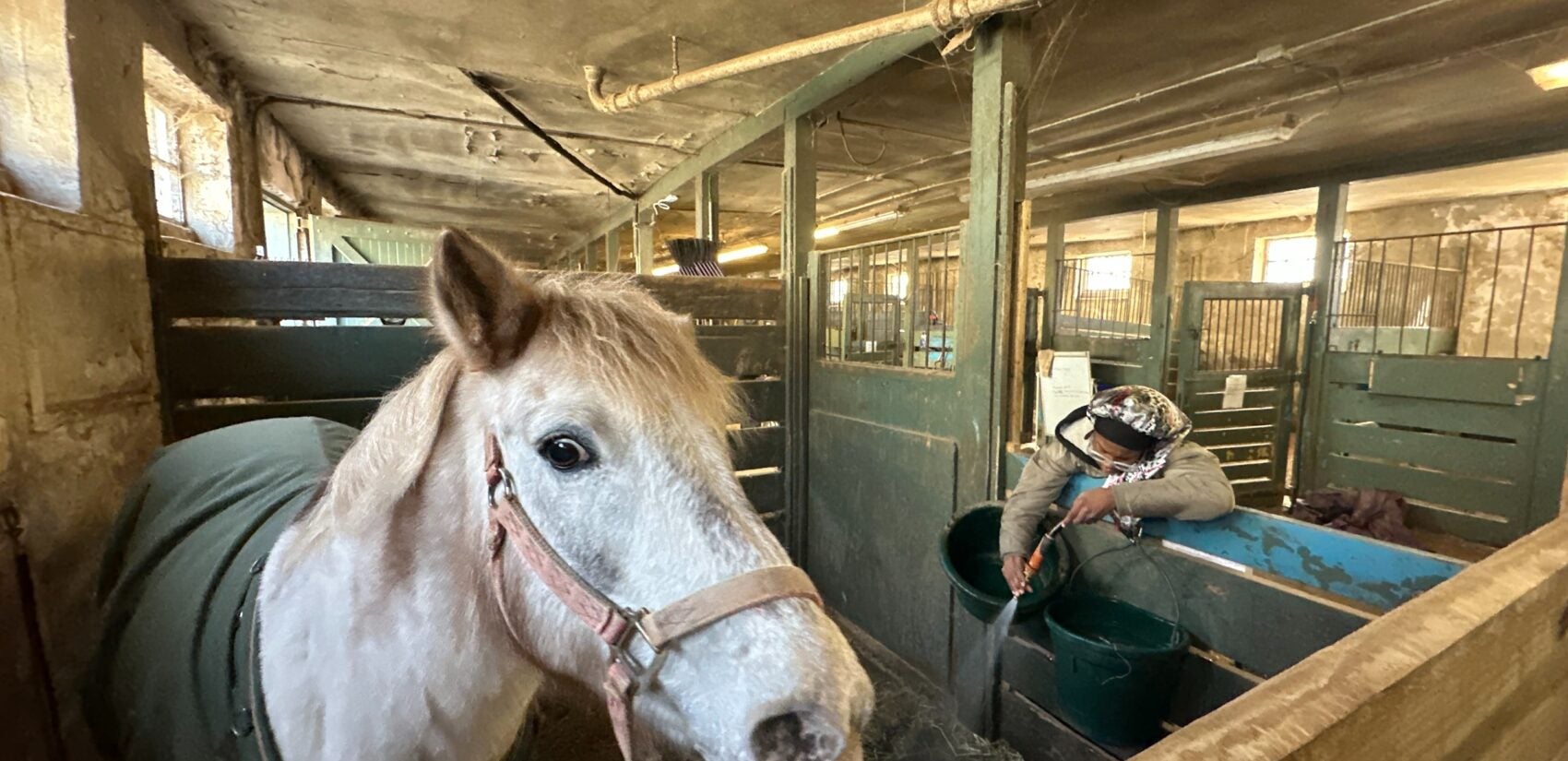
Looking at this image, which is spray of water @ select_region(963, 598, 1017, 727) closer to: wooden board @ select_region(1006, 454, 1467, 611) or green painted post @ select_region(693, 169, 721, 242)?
wooden board @ select_region(1006, 454, 1467, 611)

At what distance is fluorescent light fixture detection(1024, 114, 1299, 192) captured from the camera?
134 inches

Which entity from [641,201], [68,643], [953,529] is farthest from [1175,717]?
[641,201]

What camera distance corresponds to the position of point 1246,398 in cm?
457

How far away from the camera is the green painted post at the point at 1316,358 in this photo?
461cm

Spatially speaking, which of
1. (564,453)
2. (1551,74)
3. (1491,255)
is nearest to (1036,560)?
(564,453)

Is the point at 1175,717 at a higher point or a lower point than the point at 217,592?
lower

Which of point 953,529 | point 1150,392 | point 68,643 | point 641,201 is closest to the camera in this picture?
point 68,643

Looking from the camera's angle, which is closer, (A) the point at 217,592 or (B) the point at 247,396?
(A) the point at 217,592

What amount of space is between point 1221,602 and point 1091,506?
0.40m

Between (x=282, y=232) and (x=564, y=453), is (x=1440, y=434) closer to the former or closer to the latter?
(x=564, y=453)

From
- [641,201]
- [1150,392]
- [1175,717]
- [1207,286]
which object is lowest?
[1175,717]

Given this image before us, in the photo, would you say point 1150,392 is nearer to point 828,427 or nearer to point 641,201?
point 828,427

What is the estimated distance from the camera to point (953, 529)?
84.3 inches

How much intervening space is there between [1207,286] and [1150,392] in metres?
3.06
